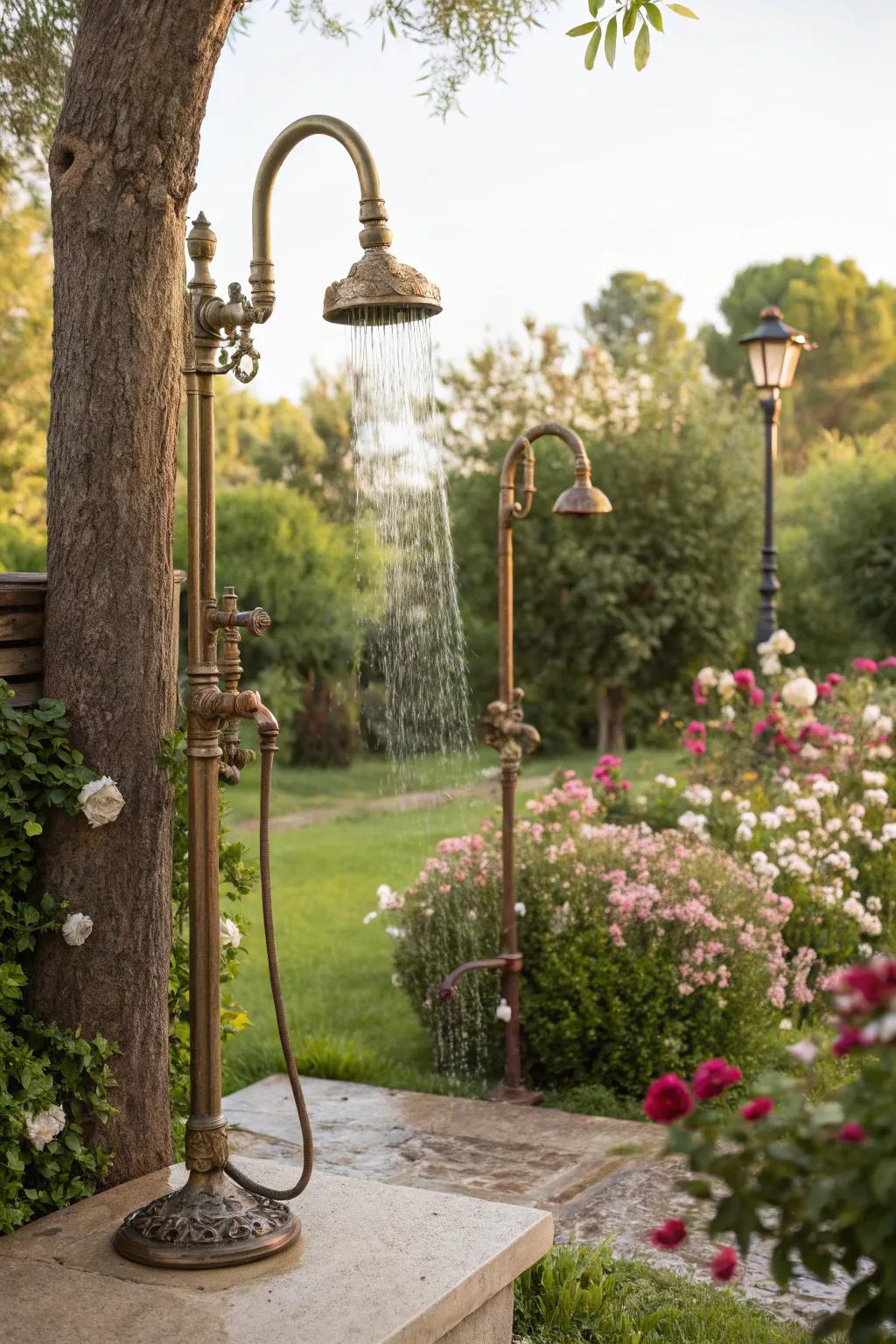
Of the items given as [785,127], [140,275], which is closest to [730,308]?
[785,127]

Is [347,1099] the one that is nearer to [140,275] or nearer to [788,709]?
[140,275]

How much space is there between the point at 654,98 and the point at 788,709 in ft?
38.7

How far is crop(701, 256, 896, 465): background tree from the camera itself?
93.0 feet

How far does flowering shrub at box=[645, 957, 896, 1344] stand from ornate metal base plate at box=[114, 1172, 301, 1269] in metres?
1.32

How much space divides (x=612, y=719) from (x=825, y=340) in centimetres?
1560

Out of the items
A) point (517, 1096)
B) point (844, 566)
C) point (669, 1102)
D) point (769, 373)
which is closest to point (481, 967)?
point (517, 1096)

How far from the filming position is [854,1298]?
1.39 m

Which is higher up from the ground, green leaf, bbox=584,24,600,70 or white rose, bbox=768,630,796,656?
green leaf, bbox=584,24,600,70

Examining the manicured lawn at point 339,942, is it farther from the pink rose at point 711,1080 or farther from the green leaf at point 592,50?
the green leaf at point 592,50

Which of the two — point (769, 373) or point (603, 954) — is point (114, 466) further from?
point (769, 373)

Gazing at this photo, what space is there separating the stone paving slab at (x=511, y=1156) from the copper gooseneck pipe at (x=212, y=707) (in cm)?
115

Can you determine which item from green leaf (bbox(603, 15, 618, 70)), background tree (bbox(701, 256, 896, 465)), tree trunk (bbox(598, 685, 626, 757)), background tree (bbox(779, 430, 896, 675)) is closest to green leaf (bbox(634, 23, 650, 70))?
green leaf (bbox(603, 15, 618, 70))

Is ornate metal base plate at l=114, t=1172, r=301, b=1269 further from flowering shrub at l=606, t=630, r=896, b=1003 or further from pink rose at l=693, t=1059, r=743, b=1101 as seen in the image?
flowering shrub at l=606, t=630, r=896, b=1003

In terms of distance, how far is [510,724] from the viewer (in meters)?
5.01
